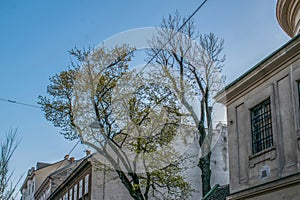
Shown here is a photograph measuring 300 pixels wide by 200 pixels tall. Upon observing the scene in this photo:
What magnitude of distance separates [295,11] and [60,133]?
35.2 ft

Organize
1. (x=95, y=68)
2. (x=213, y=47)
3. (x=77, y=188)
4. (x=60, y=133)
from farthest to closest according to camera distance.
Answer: (x=77, y=188) → (x=213, y=47) → (x=60, y=133) → (x=95, y=68)

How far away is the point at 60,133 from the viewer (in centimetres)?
1877

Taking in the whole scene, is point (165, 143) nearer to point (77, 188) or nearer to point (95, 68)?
point (95, 68)

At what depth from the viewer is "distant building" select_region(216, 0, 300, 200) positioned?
35.0 ft

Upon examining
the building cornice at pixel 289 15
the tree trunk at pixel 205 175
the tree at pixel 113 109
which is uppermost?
the building cornice at pixel 289 15

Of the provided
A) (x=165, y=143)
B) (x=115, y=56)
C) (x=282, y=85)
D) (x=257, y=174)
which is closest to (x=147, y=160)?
(x=165, y=143)

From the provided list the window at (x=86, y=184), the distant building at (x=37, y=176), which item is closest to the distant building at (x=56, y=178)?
the distant building at (x=37, y=176)

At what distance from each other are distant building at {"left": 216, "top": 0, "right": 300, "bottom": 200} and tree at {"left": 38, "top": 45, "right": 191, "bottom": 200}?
12.9 ft

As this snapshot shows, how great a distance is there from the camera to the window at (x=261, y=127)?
11.8 metres

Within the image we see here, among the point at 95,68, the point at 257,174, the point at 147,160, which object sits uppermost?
the point at 95,68

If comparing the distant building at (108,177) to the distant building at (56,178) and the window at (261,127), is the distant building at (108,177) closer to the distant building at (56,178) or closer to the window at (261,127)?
the distant building at (56,178)

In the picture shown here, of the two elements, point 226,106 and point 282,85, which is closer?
point 282,85

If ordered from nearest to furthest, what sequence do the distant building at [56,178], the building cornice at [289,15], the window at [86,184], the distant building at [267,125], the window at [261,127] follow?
the distant building at [267,125]
the window at [261,127]
the building cornice at [289,15]
the window at [86,184]
the distant building at [56,178]

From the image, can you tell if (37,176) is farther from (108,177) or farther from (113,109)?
(113,109)
